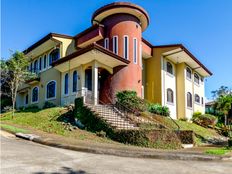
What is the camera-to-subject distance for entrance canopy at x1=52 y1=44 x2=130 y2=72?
18.8m

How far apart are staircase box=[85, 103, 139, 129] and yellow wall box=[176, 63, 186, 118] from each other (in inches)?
502

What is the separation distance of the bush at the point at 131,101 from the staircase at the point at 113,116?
1.33 meters

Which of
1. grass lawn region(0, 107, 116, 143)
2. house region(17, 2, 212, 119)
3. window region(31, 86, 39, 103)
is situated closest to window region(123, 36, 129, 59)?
house region(17, 2, 212, 119)

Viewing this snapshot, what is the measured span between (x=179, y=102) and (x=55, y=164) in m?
23.0

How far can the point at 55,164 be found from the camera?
7559 millimetres

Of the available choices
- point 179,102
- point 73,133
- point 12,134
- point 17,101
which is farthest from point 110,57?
point 17,101

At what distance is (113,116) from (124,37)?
853 cm

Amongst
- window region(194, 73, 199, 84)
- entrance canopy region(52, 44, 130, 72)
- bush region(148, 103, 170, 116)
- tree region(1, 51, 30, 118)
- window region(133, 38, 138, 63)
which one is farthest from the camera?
window region(194, 73, 199, 84)

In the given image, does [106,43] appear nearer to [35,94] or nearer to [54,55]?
[54,55]

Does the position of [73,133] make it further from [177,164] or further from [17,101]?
[17,101]

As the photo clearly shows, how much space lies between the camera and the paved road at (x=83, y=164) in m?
7.06

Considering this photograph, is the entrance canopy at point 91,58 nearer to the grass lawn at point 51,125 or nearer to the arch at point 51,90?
the arch at point 51,90

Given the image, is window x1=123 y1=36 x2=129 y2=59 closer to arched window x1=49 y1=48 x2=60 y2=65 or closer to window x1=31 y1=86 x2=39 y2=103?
arched window x1=49 y1=48 x2=60 y2=65

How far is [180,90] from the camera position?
95.7 ft
